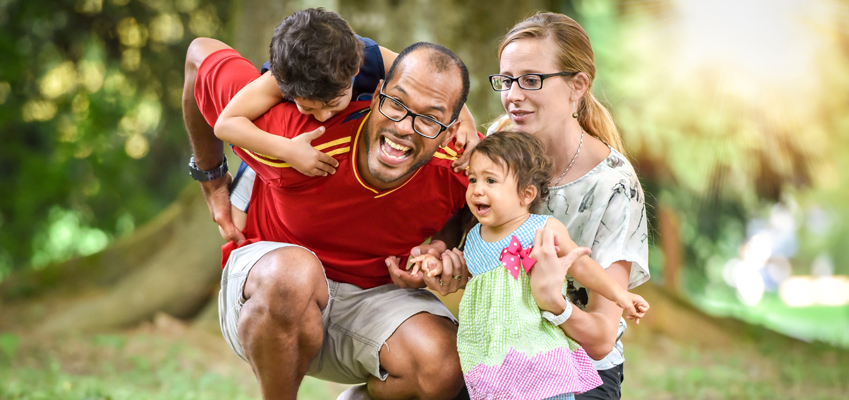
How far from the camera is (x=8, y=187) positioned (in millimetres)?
6883

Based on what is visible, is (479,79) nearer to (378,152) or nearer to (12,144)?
(378,152)

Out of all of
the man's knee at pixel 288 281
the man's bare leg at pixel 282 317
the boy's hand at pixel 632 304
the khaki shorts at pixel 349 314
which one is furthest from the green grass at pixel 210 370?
the boy's hand at pixel 632 304

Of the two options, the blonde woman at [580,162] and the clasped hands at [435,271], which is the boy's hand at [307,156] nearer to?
the clasped hands at [435,271]

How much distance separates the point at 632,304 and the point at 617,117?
4.45 meters

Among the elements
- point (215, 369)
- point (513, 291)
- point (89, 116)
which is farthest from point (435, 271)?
point (89, 116)

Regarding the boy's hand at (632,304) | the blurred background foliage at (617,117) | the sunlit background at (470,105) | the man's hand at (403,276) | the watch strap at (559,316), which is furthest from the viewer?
the blurred background foliage at (617,117)

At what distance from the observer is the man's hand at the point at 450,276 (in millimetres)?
2307

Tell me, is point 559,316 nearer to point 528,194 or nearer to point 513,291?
point 513,291

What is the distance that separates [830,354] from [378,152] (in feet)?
17.9

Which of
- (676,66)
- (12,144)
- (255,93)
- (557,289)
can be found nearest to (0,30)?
(12,144)

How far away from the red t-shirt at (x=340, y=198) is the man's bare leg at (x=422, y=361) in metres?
0.32

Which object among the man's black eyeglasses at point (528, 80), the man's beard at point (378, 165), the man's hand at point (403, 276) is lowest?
the man's hand at point (403, 276)

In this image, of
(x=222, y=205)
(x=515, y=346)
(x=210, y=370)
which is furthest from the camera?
(x=210, y=370)

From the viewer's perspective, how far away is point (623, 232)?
7.46ft
